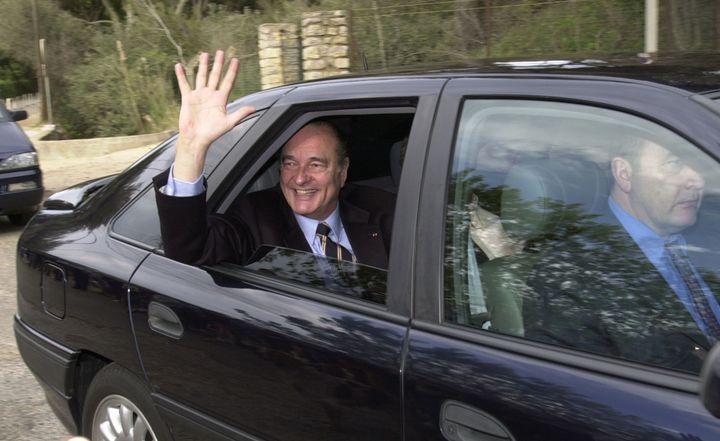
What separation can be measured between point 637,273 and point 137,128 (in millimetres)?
16844

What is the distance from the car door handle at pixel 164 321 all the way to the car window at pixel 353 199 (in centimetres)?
29

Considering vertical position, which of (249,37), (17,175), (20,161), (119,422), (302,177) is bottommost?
(119,422)

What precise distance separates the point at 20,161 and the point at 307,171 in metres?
6.53

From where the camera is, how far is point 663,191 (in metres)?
1.70

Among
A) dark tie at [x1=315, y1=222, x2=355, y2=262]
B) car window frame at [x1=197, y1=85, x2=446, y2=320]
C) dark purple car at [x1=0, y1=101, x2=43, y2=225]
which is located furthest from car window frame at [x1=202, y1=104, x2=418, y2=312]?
dark purple car at [x1=0, y1=101, x2=43, y2=225]

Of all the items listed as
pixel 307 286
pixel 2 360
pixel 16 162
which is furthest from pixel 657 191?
pixel 16 162

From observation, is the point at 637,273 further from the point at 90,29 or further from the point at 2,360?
the point at 90,29

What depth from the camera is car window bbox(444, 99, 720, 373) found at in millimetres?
1589

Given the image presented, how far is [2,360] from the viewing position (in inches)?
186

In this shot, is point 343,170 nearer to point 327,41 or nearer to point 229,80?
point 229,80

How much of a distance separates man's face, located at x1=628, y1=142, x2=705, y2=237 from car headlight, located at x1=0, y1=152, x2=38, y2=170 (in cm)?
780

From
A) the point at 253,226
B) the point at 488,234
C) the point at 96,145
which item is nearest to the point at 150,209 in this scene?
the point at 253,226

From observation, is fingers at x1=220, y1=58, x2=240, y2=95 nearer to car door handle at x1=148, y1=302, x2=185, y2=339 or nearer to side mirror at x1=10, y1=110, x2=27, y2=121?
car door handle at x1=148, y1=302, x2=185, y2=339

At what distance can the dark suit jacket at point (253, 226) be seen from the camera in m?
2.39
